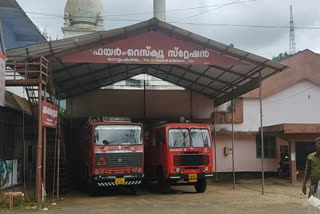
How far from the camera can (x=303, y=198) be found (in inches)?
484

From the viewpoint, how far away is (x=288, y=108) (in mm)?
19375

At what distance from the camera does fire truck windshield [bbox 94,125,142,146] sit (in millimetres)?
13055

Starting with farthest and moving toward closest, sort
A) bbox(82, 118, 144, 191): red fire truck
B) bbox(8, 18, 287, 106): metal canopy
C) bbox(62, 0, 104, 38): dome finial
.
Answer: bbox(62, 0, 104, 38): dome finial, bbox(82, 118, 144, 191): red fire truck, bbox(8, 18, 287, 106): metal canopy

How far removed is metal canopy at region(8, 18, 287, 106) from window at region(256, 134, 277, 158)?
3148 mm

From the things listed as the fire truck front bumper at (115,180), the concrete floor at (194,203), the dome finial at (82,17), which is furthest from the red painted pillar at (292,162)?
the dome finial at (82,17)

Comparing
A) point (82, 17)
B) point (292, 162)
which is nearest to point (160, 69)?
point (292, 162)

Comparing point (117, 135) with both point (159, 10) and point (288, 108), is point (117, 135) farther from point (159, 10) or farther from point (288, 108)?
point (159, 10)

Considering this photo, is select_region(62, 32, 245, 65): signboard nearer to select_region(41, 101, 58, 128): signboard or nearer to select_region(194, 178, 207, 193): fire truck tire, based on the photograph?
select_region(41, 101, 58, 128): signboard

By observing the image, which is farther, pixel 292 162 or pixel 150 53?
pixel 292 162

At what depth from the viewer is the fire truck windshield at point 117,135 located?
42.8 ft

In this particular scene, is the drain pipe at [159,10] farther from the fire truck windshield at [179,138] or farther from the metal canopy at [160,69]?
the fire truck windshield at [179,138]

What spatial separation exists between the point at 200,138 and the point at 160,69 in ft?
A: 18.2

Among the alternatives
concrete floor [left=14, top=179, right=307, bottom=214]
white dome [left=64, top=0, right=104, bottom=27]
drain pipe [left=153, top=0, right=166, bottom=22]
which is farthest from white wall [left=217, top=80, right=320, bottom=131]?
white dome [left=64, top=0, right=104, bottom=27]

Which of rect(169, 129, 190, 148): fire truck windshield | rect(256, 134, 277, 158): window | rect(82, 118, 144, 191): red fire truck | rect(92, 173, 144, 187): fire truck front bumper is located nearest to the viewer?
rect(92, 173, 144, 187): fire truck front bumper
